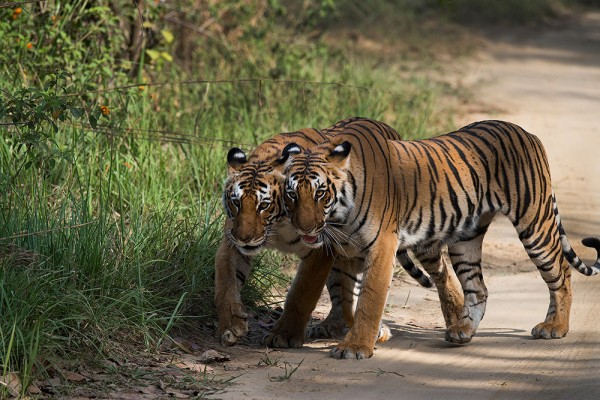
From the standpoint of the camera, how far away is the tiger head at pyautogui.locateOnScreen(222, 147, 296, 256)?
463 centimetres

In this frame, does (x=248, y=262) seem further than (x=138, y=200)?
No

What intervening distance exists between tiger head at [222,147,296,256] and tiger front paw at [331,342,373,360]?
2.00 feet

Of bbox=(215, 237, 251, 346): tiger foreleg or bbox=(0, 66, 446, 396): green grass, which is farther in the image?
bbox=(215, 237, 251, 346): tiger foreleg

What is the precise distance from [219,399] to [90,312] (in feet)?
2.43

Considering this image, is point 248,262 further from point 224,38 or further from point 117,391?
point 224,38

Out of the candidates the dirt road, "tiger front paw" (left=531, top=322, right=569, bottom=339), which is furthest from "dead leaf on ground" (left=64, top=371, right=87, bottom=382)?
"tiger front paw" (left=531, top=322, right=569, bottom=339)

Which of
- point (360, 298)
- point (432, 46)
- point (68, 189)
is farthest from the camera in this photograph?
point (432, 46)

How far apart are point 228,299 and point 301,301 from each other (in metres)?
0.38

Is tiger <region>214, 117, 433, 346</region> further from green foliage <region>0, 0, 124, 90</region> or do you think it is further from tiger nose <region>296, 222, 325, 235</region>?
green foliage <region>0, 0, 124, 90</region>

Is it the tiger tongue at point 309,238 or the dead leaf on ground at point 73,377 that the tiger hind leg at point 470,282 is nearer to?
the tiger tongue at point 309,238

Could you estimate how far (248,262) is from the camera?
5.03 m

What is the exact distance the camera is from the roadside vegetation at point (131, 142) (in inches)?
176

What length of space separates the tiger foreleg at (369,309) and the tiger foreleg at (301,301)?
0.94 ft

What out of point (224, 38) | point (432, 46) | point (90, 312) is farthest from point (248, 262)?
point (432, 46)
